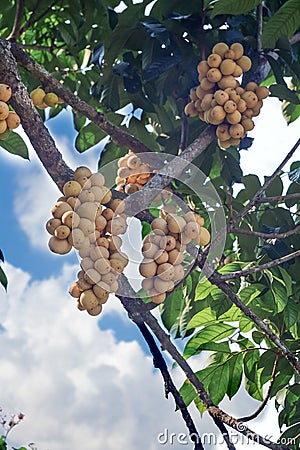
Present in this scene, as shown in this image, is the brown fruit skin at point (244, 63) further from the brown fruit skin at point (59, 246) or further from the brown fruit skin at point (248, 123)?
the brown fruit skin at point (59, 246)

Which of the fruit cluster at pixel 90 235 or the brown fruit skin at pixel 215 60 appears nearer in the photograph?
the fruit cluster at pixel 90 235

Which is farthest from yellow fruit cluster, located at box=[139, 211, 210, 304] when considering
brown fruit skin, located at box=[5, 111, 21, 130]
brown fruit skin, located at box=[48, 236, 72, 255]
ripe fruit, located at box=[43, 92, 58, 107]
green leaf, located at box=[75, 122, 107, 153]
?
green leaf, located at box=[75, 122, 107, 153]

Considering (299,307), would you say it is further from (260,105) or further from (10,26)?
(10,26)

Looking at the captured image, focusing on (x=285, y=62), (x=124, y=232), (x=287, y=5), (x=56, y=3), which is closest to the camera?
(x=124, y=232)

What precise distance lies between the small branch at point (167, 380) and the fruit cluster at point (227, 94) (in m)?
0.46

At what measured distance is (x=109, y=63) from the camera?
152 centimetres

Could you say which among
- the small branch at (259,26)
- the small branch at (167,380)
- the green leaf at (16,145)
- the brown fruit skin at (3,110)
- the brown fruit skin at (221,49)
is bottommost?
the small branch at (167,380)

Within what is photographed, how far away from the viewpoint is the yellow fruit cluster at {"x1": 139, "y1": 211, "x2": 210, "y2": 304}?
3.11 feet

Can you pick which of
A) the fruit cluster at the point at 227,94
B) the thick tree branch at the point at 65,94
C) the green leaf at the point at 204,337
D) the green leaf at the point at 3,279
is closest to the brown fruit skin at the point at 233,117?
the fruit cluster at the point at 227,94

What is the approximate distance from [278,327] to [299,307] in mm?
112

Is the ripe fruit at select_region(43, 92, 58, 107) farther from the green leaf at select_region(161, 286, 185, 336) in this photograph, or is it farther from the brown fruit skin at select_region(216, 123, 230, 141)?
the green leaf at select_region(161, 286, 185, 336)

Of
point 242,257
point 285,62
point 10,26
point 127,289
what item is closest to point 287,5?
point 285,62

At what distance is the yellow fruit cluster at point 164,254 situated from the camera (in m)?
0.95

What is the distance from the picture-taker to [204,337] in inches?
56.2
